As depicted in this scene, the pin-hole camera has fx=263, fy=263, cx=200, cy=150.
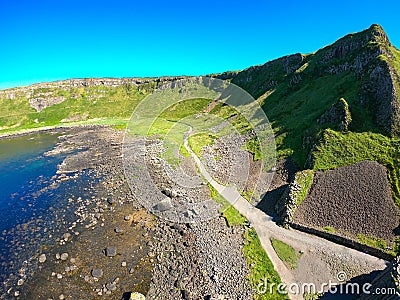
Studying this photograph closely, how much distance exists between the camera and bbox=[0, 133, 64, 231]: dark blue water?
3694 cm

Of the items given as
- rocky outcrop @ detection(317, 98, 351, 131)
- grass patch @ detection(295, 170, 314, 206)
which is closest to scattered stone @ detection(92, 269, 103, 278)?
grass patch @ detection(295, 170, 314, 206)

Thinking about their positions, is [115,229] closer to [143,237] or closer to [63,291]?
[143,237]

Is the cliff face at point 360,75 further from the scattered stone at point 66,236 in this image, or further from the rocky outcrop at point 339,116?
the scattered stone at point 66,236

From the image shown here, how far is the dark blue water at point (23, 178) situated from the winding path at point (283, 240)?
2860cm

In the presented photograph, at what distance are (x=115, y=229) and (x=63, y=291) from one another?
30.9 ft

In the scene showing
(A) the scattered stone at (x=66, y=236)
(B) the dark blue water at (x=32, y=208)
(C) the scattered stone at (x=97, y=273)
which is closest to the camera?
(C) the scattered stone at (x=97, y=273)

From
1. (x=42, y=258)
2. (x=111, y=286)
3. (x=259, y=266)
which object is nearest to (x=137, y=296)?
(x=111, y=286)

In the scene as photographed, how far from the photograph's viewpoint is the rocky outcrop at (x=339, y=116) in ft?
115

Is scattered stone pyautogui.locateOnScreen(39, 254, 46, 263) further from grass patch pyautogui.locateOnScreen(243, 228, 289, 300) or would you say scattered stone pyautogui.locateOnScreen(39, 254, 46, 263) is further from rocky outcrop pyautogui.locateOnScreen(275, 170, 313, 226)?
rocky outcrop pyautogui.locateOnScreen(275, 170, 313, 226)

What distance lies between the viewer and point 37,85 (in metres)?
172

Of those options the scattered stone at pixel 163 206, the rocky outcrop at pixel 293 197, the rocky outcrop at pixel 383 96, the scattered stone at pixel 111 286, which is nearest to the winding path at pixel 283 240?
the rocky outcrop at pixel 293 197

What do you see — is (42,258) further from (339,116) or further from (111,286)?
(339,116)

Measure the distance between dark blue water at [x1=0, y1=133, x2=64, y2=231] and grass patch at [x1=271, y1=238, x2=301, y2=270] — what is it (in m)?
31.7

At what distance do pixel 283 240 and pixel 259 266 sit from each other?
3.93 m
